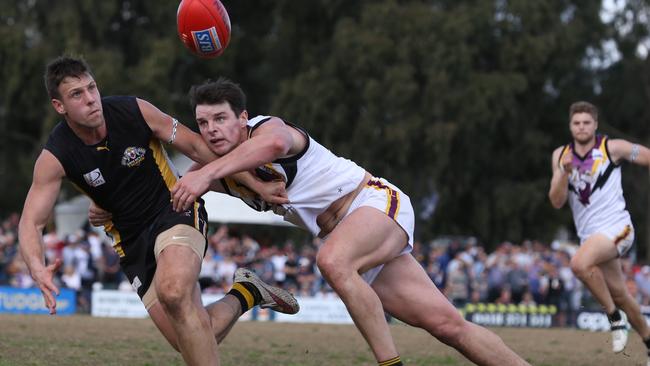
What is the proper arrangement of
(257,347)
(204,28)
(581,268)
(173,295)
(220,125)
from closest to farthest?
(173,295) < (220,125) < (204,28) < (581,268) < (257,347)

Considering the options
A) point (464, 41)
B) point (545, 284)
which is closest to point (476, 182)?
point (464, 41)

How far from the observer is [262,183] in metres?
7.23

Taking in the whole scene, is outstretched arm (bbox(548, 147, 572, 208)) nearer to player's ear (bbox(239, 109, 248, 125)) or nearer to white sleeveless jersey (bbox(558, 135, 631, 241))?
white sleeveless jersey (bbox(558, 135, 631, 241))

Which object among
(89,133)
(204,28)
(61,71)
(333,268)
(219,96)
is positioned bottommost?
(333,268)

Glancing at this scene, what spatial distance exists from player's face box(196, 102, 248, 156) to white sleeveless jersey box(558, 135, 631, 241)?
5.28m

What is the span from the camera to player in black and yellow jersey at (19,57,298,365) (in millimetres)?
6984

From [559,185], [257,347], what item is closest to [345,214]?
[559,185]

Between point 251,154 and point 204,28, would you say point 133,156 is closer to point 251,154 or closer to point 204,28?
point 251,154

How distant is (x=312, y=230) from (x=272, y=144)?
934 mm

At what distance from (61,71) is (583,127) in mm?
6207

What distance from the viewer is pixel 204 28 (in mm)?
8234

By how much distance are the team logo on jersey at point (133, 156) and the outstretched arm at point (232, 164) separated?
0.64m

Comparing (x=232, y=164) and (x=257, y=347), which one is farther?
(x=257, y=347)

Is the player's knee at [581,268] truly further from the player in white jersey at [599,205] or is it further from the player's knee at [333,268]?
the player's knee at [333,268]
